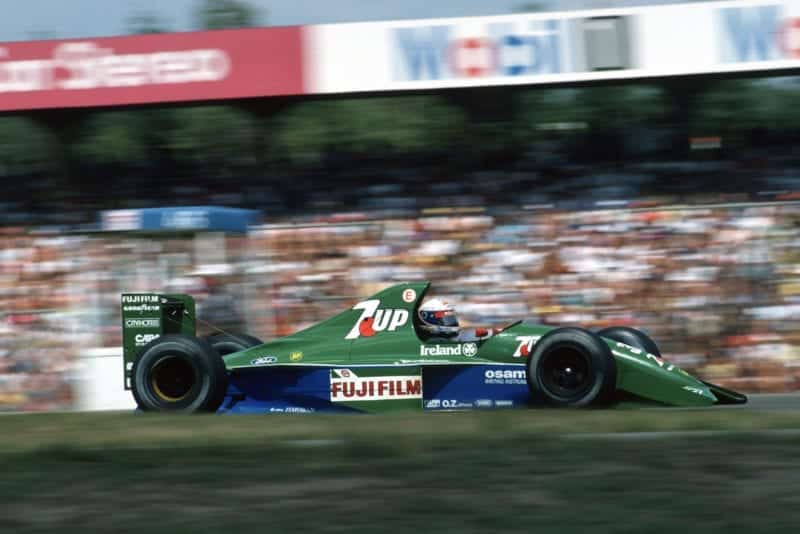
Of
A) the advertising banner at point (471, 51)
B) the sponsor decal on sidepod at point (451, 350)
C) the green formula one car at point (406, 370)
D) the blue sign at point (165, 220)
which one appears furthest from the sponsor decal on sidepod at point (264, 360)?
the advertising banner at point (471, 51)

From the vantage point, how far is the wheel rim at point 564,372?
9.21 meters

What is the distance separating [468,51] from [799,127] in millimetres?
4223

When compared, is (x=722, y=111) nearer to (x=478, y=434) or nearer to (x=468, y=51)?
(x=468, y=51)

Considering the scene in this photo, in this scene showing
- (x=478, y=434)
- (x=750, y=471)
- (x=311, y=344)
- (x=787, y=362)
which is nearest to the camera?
(x=750, y=471)

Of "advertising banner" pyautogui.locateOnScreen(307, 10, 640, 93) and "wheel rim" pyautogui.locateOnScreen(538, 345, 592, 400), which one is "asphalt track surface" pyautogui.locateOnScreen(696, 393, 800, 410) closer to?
"wheel rim" pyautogui.locateOnScreen(538, 345, 592, 400)

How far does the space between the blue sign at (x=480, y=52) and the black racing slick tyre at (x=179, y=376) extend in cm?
634

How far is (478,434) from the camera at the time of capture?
22.9 feet

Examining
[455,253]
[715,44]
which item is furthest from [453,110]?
[715,44]

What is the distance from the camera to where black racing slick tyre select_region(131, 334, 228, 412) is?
31.8 feet

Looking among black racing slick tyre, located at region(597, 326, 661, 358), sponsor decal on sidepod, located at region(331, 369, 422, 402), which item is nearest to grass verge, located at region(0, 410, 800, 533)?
sponsor decal on sidepod, located at region(331, 369, 422, 402)

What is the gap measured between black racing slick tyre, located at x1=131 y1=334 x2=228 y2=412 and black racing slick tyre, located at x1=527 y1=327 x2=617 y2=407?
2506 mm

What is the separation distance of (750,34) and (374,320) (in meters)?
7.16

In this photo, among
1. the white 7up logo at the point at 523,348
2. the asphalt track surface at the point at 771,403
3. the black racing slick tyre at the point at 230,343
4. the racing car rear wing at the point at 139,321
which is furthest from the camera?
the black racing slick tyre at the point at 230,343

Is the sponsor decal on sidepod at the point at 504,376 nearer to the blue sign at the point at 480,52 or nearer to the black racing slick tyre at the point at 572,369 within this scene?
the black racing slick tyre at the point at 572,369
